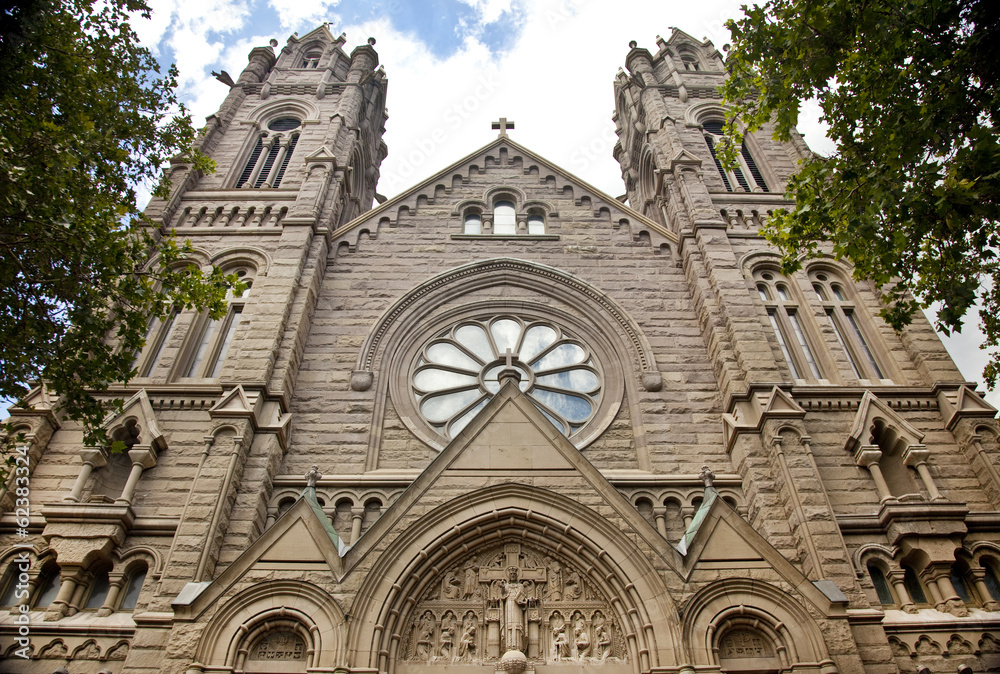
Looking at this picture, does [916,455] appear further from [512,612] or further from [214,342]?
[214,342]

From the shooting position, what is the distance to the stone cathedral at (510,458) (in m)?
8.03

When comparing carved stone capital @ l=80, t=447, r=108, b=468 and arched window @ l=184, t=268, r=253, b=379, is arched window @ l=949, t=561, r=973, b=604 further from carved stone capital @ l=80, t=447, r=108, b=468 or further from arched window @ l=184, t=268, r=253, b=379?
carved stone capital @ l=80, t=447, r=108, b=468

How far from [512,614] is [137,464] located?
231 inches

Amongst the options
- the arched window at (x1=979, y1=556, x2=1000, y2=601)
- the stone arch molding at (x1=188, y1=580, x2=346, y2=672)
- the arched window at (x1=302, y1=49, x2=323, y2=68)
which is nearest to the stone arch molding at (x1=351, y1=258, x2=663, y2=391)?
the stone arch molding at (x1=188, y1=580, x2=346, y2=672)

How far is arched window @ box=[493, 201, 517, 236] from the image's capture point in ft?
51.9

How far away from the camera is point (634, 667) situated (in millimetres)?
7852

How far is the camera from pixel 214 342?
12.8 metres

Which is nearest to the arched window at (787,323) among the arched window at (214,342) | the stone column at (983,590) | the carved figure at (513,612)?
the stone column at (983,590)

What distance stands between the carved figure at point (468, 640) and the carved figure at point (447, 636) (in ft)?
0.34

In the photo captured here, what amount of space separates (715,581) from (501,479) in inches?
108

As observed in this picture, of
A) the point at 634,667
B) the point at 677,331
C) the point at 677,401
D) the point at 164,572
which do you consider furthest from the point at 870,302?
the point at 164,572

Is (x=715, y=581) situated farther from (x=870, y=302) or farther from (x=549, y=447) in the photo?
(x=870, y=302)

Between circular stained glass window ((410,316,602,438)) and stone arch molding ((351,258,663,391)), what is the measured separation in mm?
659

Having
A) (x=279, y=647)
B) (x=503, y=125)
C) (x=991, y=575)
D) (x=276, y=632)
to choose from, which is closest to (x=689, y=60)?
(x=503, y=125)
